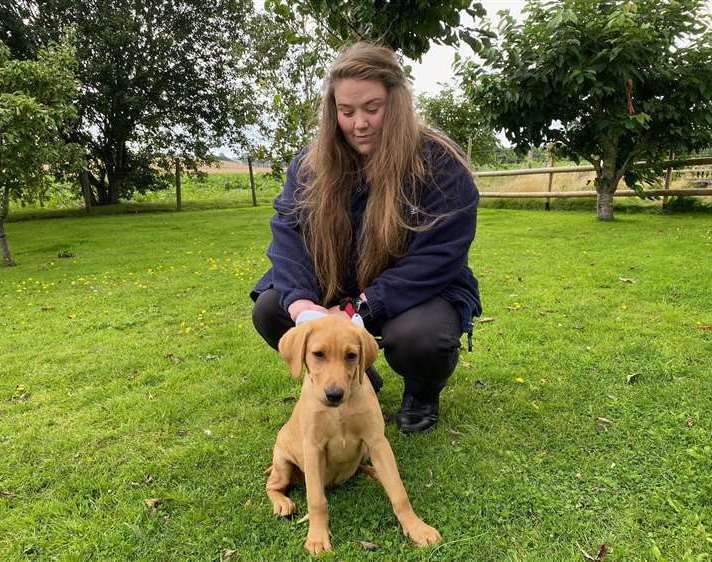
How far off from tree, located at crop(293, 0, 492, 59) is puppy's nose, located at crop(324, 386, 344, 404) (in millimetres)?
2271

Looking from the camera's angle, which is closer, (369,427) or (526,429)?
(369,427)

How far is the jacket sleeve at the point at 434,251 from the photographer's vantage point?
3008 millimetres

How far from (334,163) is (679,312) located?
13.5 feet

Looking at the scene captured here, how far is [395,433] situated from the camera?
338cm

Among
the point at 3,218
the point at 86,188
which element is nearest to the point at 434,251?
the point at 3,218

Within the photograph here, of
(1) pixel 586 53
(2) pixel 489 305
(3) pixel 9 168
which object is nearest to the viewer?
(2) pixel 489 305

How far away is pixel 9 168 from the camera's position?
9.14 metres

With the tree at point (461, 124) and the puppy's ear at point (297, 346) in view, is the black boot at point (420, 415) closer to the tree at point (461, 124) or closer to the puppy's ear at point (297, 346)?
the puppy's ear at point (297, 346)

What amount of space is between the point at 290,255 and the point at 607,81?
10.2 meters

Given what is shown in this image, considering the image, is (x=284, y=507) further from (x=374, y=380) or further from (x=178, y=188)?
(x=178, y=188)

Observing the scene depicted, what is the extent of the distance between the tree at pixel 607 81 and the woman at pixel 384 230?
850 cm

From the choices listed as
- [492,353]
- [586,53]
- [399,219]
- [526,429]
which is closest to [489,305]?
[492,353]

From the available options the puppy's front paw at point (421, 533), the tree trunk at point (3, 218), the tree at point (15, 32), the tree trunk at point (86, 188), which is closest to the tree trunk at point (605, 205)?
the puppy's front paw at point (421, 533)

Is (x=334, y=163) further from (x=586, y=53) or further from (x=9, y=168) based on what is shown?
(x=586, y=53)
